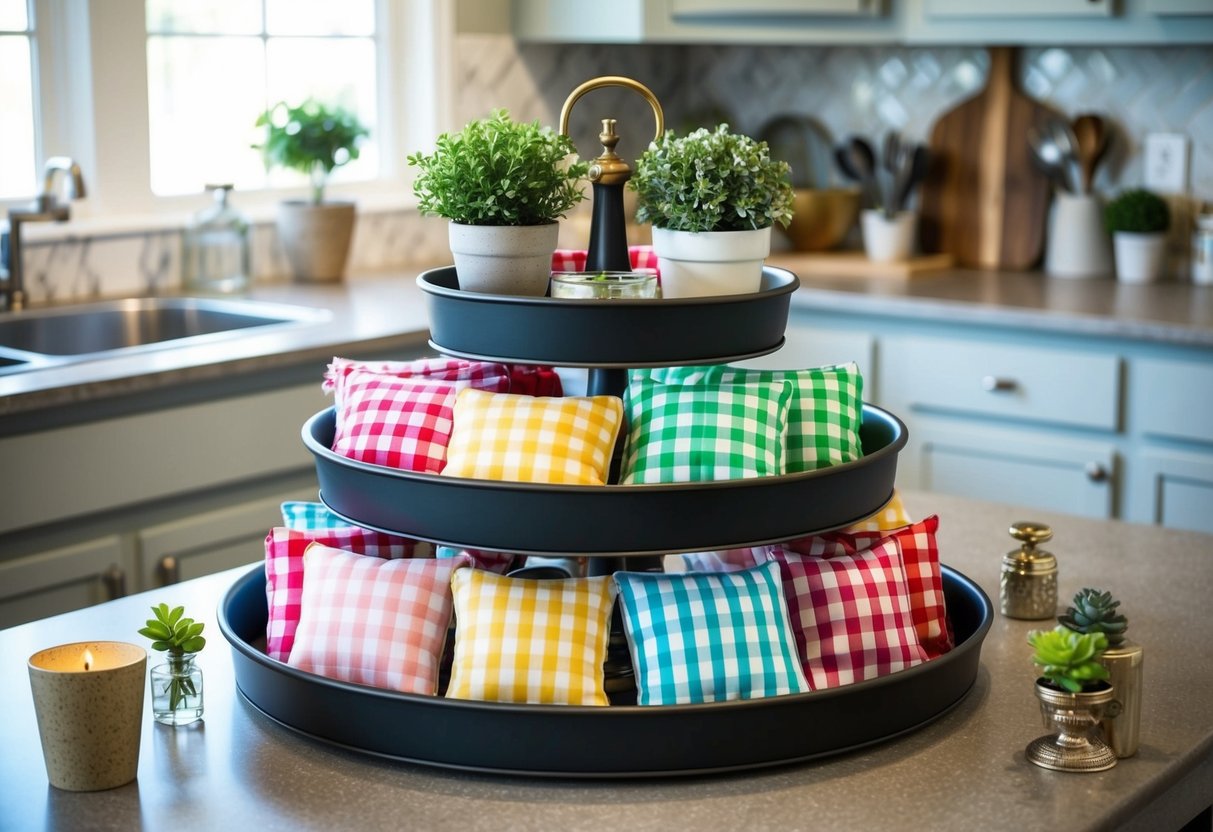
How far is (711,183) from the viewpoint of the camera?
1.35m

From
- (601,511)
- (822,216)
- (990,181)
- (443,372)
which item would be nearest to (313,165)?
(822,216)

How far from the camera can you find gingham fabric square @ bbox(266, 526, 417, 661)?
1.37m

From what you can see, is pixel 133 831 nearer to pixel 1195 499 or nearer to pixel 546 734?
pixel 546 734

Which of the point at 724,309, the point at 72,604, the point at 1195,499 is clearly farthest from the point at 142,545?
the point at 1195,499

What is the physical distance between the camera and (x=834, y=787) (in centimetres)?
121

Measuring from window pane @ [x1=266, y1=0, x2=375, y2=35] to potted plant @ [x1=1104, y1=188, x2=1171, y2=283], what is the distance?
6.38 feet

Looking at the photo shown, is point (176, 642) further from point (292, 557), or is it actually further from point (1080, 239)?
point (1080, 239)

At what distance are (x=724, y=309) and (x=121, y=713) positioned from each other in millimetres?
613

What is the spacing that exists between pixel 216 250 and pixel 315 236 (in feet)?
0.89

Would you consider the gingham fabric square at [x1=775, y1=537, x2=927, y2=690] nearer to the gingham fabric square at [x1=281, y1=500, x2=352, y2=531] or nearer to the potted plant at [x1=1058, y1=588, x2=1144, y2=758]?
the potted plant at [x1=1058, y1=588, x2=1144, y2=758]

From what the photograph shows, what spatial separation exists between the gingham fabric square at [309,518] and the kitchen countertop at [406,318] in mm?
980

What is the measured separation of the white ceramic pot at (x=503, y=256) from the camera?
1.36 meters

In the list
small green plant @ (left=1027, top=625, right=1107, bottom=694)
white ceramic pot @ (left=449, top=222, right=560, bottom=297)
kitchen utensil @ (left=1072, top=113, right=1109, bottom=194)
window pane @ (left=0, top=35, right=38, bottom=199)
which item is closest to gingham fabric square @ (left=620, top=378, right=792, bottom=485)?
white ceramic pot @ (left=449, top=222, right=560, bottom=297)

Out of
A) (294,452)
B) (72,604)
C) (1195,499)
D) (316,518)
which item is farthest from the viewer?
(1195,499)
